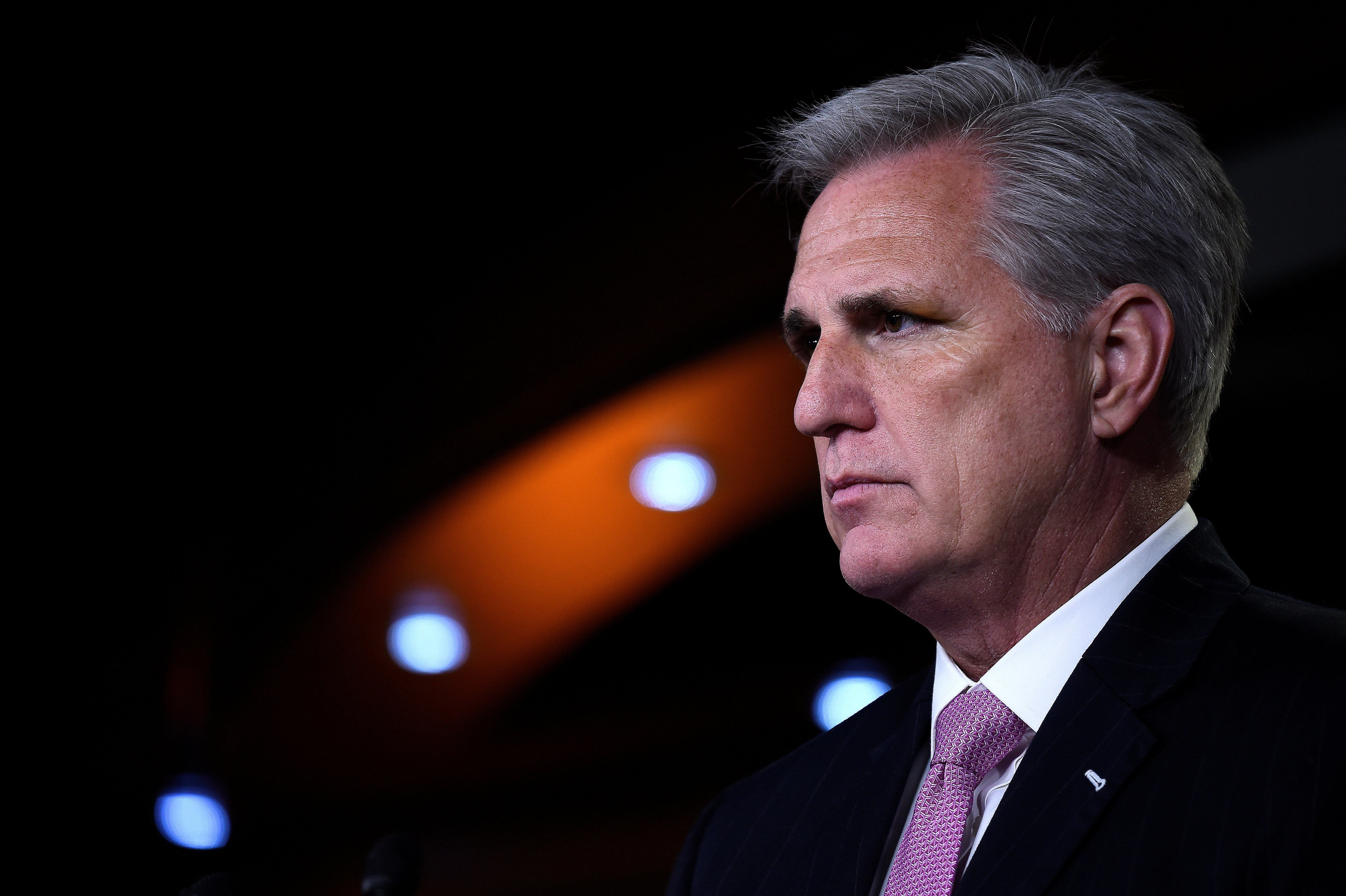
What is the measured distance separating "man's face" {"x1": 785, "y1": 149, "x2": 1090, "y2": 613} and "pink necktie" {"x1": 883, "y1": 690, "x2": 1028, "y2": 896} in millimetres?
143

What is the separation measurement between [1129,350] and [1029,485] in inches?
9.0

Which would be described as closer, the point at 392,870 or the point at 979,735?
the point at 392,870

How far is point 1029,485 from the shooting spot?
1.49 meters

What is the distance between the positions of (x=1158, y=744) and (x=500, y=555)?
381 centimetres

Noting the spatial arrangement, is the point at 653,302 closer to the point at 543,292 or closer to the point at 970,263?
the point at 543,292

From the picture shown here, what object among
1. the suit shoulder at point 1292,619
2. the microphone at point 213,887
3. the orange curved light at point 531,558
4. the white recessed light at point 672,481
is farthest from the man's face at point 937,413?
the white recessed light at point 672,481

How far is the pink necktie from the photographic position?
1428 mm

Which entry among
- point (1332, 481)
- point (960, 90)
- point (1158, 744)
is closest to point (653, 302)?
point (1332, 481)

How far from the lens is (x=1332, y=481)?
3.64 m

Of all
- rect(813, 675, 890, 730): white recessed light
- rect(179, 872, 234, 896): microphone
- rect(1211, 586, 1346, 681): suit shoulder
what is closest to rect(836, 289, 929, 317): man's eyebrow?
rect(1211, 586, 1346, 681): suit shoulder

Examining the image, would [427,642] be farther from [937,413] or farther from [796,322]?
[937,413]

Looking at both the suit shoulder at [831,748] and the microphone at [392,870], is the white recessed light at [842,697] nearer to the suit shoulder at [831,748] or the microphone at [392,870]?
the suit shoulder at [831,748]

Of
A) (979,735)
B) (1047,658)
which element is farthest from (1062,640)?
(979,735)

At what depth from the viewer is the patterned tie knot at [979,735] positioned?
1.46 meters
